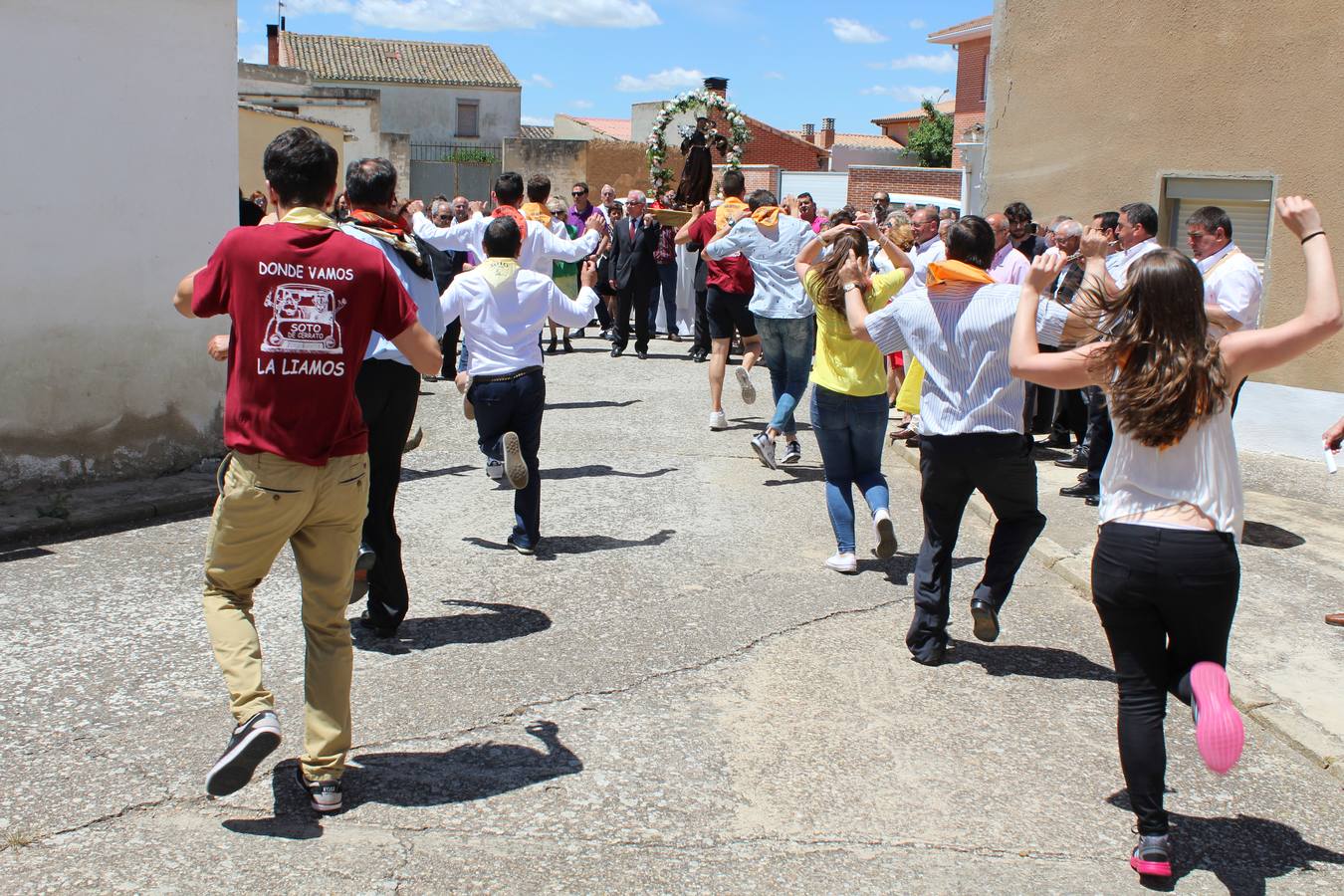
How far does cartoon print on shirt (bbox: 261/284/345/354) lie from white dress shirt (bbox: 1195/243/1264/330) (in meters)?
4.88

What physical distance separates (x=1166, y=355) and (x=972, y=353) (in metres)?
1.69

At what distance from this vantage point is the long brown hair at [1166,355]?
141 inches

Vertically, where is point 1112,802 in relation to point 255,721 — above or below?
below

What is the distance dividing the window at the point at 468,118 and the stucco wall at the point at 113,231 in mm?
62601

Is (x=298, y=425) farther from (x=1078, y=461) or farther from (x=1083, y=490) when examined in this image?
(x=1078, y=461)

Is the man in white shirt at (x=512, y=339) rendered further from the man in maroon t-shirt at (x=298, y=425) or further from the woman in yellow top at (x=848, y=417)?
the man in maroon t-shirt at (x=298, y=425)

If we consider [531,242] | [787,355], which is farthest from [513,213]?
[787,355]

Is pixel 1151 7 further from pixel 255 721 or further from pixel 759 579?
pixel 255 721

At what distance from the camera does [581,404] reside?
12.3 m

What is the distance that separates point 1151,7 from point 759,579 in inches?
304

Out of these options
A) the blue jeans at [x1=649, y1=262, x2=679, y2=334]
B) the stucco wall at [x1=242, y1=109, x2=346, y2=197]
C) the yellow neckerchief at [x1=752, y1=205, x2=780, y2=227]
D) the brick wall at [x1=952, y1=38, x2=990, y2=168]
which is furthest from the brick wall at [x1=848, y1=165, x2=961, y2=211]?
the yellow neckerchief at [x1=752, y1=205, x2=780, y2=227]

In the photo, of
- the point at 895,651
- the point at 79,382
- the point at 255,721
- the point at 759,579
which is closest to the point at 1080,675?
the point at 895,651

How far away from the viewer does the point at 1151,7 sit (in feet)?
37.5

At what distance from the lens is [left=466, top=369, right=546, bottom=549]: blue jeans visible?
7055 mm
